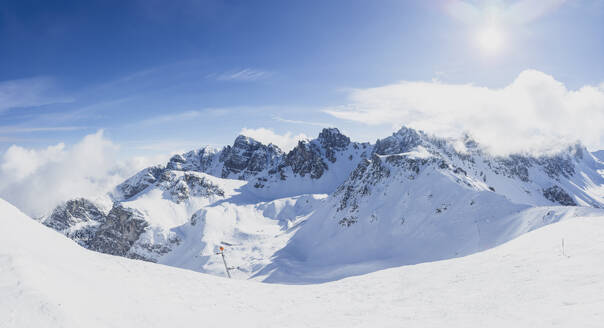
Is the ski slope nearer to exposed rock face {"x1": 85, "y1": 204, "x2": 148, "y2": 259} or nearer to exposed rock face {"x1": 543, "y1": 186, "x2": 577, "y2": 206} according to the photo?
exposed rock face {"x1": 85, "y1": 204, "x2": 148, "y2": 259}

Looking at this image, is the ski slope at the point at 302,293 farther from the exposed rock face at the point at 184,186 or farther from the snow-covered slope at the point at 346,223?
the exposed rock face at the point at 184,186

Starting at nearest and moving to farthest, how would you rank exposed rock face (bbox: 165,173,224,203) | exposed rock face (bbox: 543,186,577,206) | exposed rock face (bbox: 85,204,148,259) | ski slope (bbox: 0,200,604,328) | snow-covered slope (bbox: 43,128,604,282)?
ski slope (bbox: 0,200,604,328), snow-covered slope (bbox: 43,128,604,282), exposed rock face (bbox: 85,204,148,259), exposed rock face (bbox: 543,186,577,206), exposed rock face (bbox: 165,173,224,203)

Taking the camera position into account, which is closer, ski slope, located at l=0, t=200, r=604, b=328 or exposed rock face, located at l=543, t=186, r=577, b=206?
ski slope, located at l=0, t=200, r=604, b=328

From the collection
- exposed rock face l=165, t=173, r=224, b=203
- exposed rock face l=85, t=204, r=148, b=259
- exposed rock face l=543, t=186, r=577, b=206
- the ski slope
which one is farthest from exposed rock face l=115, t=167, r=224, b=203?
exposed rock face l=543, t=186, r=577, b=206

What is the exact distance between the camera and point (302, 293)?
15938mm

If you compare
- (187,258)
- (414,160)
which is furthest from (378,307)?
(187,258)

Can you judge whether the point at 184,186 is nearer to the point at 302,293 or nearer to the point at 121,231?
the point at 121,231

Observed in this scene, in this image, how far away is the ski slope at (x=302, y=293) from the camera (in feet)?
28.9

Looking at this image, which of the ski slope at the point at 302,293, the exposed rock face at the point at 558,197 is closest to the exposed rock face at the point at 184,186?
the ski slope at the point at 302,293

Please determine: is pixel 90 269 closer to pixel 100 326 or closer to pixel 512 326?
pixel 100 326

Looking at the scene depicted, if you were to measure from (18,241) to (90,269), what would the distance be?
291cm

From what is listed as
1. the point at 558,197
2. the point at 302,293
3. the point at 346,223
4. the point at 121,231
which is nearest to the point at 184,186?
the point at 121,231

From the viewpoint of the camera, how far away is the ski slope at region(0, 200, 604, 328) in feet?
28.9

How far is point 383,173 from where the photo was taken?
102500mm
